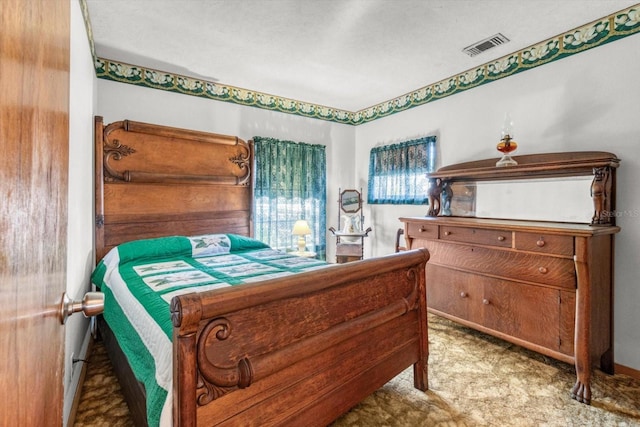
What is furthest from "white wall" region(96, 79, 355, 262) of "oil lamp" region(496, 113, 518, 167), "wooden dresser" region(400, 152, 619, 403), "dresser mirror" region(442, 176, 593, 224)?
"oil lamp" region(496, 113, 518, 167)

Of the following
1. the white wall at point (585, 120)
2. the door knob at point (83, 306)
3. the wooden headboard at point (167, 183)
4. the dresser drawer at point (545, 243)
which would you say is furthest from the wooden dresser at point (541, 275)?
the door knob at point (83, 306)

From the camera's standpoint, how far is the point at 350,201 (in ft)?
14.7

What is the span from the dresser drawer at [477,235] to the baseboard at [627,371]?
44.9 inches

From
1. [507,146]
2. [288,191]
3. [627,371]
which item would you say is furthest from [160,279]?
[627,371]

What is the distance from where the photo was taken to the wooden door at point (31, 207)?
1.23ft

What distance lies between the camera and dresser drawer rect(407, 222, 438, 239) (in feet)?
9.42

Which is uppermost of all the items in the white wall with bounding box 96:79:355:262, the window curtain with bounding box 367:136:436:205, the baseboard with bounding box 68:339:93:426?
the white wall with bounding box 96:79:355:262

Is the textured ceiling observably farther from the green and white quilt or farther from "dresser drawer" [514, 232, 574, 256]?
the green and white quilt

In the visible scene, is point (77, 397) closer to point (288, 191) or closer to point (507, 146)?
point (288, 191)

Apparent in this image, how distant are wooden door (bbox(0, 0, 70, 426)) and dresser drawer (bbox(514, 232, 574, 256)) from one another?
2.53m

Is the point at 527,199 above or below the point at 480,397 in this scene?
above

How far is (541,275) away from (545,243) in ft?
0.74

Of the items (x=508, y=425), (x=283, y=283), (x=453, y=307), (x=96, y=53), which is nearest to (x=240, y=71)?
(x=96, y=53)

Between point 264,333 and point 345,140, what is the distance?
12.5 ft
